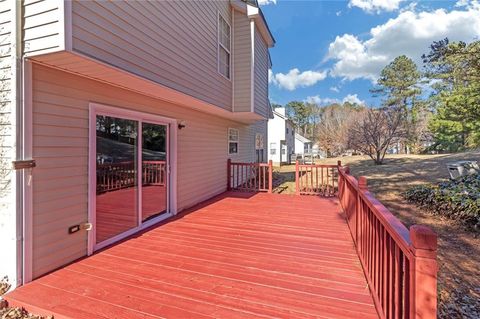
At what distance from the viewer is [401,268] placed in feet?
5.14

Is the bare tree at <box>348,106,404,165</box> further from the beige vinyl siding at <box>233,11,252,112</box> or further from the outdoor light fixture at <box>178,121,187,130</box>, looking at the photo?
the outdoor light fixture at <box>178,121,187,130</box>

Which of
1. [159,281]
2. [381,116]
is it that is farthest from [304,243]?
[381,116]

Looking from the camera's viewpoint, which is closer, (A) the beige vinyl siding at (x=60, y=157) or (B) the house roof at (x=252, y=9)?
(A) the beige vinyl siding at (x=60, y=157)

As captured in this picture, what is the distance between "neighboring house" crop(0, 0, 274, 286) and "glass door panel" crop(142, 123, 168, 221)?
0.07ft

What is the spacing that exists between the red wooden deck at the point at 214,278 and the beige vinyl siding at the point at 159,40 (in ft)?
7.92

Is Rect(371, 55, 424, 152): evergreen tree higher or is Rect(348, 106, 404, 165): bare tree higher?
Rect(371, 55, 424, 152): evergreen tree

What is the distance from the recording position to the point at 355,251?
3496 mm

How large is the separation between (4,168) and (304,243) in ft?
12.6

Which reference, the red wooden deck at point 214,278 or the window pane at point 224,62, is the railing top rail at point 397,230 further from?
the window pane at point 224,62

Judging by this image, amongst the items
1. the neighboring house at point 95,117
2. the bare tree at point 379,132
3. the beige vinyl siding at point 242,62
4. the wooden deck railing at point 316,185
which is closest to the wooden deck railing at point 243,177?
the wooden deck railing at point 316,185

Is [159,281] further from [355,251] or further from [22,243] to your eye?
[355,251]

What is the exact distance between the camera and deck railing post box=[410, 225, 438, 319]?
121 cm

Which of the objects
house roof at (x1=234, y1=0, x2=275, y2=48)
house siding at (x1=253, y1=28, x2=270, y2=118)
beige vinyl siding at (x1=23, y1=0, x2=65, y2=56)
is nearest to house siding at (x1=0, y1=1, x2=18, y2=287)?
beige vinyl siding at (x1=23, y1=0, x2=65, y2=56)

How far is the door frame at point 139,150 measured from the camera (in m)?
3.36
